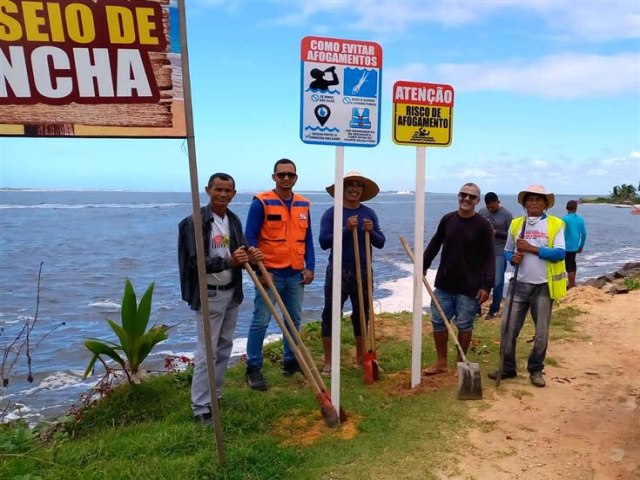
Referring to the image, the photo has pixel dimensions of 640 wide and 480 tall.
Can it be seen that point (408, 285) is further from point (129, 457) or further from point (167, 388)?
point (129, 457)

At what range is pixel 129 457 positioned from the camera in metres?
3.88

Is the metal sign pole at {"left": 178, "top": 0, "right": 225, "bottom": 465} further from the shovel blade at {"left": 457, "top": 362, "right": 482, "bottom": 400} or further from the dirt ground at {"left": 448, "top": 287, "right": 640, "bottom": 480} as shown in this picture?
the shovel blade at {"left": 457, "top": 362, "right": 482, "bottom": 400}

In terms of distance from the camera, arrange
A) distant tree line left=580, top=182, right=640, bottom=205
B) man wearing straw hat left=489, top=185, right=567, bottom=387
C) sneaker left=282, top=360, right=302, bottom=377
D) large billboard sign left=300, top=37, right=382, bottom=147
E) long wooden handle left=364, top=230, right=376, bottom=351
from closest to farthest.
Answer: large billboard sign left=300, top=37, right=382, bottom=147
man wearing straw hat left=489, top=185, right=567, bottom=387
long wooden handle left=364, top=230, right=376, bottom=351
sneaker left=282, top=360, right=302, bottom=377
distant tree line left=580, top=182, right=640, bottom=205

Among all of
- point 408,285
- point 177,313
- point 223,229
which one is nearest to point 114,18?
point 223,229

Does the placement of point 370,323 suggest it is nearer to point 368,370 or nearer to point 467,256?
point 368,370

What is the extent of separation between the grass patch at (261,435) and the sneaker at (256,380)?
0.34 feet

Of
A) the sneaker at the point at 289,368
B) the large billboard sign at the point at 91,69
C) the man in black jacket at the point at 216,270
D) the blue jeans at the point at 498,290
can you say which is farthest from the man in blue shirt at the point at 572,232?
the large billboard sign at the point at 91,69

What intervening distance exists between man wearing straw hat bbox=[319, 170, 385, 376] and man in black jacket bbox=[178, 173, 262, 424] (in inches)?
45.0

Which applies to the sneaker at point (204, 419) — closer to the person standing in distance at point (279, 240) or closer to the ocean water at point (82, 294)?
the ocean water at point (82, 294)

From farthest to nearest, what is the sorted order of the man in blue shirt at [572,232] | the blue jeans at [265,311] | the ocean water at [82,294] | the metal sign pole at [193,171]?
the man in blue shirt at [572,232] → the ocean water at [82,294] → the blue jeans at [265,311] → the metal sign pole at [193,171]

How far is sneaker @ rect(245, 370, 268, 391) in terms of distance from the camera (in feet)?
17.5

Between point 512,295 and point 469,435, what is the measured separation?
172cm

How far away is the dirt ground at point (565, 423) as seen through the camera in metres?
3.71

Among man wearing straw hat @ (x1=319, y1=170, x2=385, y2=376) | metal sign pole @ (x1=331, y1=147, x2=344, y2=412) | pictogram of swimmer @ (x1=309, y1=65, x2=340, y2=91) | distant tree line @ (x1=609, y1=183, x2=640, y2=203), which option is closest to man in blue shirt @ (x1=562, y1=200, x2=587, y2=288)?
man wearing straw hat @ (x1=319, y1=170, x2=385, y2=376)
